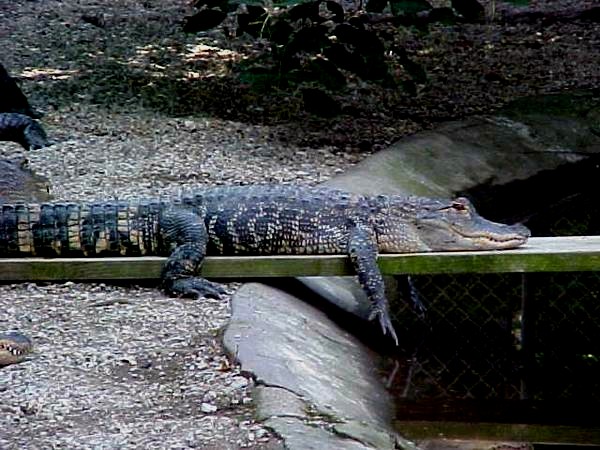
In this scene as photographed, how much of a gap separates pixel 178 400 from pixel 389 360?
1.33m

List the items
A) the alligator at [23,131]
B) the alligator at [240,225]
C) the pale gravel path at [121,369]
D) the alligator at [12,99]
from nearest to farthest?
1. the pale gravel path at [121,369]
2. the alligator at [240,225]
3. the alligator at [23,131]
4. the alligator at [12,99]

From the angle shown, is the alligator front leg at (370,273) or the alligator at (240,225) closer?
the alligator front leg at (370,273)

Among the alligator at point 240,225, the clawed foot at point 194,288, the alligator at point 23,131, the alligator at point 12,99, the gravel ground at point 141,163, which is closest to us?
the gravel ground at point 141,163

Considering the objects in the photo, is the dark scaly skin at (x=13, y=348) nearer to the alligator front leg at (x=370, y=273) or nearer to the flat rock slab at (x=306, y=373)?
the flat rock slab at (x=306, y=373)

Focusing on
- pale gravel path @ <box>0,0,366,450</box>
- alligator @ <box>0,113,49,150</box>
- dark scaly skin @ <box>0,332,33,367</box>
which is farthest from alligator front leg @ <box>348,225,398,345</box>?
alligator @ <box>0,113,49,150</box>

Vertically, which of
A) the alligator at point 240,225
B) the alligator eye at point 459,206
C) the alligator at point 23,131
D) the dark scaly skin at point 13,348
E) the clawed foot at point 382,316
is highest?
the alligator eye at point 459,206

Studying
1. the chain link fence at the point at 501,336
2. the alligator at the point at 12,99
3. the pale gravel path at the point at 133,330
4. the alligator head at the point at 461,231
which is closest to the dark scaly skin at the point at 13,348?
the pale gravel path at the point at 133,330

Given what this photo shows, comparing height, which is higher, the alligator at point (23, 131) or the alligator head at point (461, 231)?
the alligator head at point (461, 231)

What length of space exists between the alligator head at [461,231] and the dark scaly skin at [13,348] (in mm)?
1534

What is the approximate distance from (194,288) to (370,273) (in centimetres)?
63

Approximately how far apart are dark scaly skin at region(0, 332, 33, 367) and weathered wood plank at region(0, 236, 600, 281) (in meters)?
0.74

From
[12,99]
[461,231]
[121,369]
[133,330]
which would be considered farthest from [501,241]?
[12,99]

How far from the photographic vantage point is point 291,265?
4586 millimetres

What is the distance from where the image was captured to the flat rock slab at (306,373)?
3.32 metres
